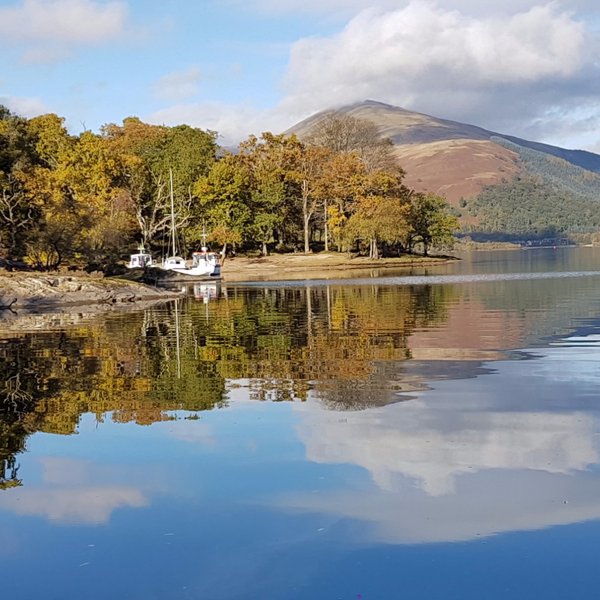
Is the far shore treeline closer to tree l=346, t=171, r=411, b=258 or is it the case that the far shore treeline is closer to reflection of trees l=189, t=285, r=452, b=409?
tree l=346, t=171, r=411, b=258

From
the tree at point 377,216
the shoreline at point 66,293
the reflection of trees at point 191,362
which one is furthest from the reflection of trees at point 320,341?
the tree at point 377,216

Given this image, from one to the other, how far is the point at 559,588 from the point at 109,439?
790 centimetres

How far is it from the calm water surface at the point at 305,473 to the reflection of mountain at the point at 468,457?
0.11 ft

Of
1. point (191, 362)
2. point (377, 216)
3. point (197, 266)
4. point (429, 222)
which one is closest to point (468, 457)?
point (191, 362)

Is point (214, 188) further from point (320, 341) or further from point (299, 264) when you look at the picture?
point (320, 341)

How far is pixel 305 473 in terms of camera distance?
1075cm

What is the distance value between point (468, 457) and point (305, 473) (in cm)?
216

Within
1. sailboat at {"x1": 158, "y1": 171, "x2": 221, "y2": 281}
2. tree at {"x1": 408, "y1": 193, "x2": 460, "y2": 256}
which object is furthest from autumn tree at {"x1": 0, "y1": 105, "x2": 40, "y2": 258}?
tree at {"x1": 408, "y1": 193, "x2": 460, "y2": 256}

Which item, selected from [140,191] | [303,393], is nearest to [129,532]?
[303,393]

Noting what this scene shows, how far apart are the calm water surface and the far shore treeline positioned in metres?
51.9

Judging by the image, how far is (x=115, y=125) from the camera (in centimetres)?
12338

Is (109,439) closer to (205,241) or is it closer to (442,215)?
(205,241)

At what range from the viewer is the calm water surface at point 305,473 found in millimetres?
7645

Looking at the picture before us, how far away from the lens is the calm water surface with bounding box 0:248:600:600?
7645 mm
